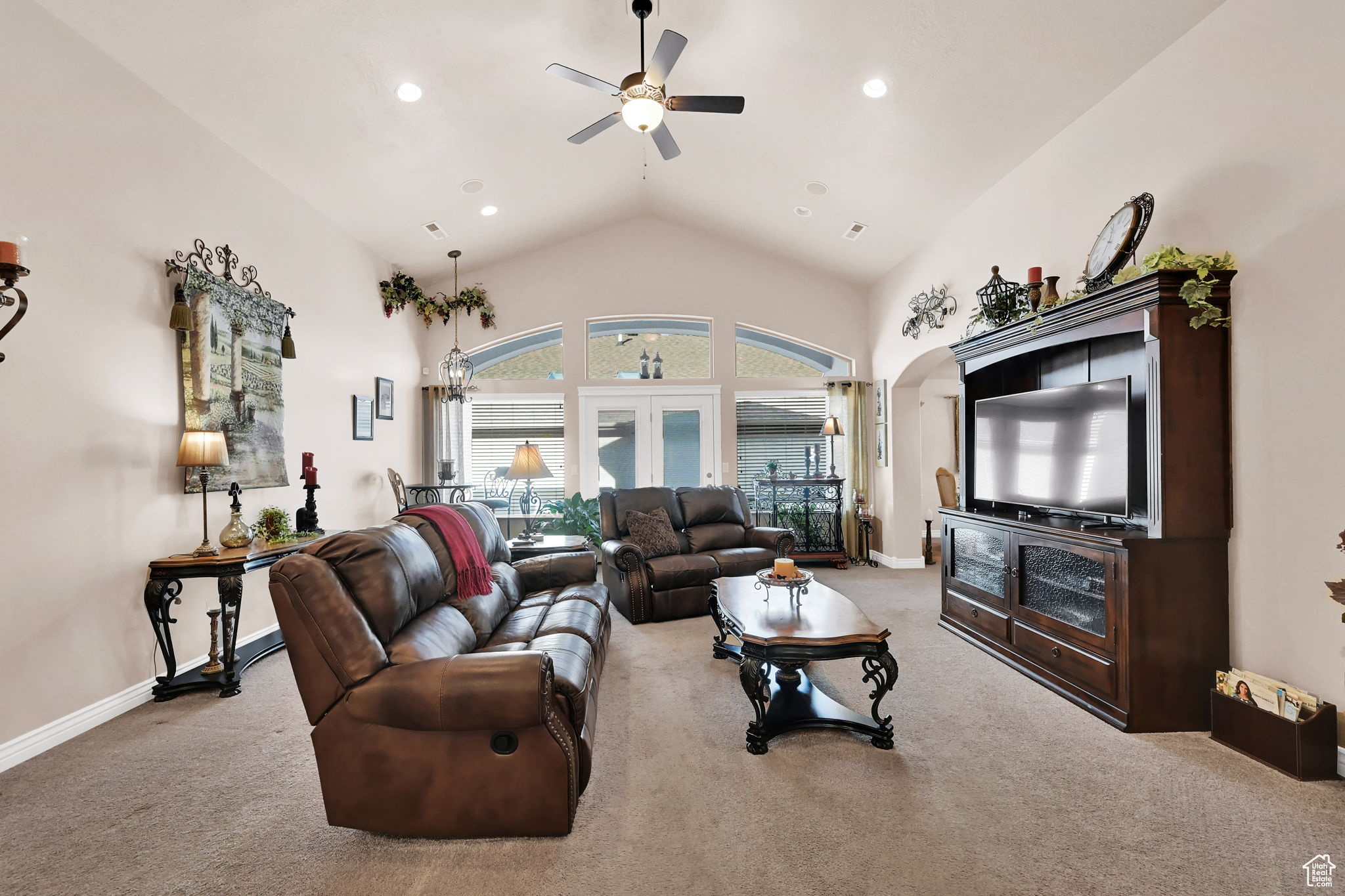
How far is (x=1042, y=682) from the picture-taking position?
3.46m

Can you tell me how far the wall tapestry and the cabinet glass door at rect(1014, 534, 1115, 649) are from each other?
15.6 ft

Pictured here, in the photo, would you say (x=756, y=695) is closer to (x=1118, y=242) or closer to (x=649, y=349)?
(x=1118, y=242)

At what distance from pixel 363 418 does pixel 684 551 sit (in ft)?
10.2

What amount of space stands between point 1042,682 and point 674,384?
15.7ft

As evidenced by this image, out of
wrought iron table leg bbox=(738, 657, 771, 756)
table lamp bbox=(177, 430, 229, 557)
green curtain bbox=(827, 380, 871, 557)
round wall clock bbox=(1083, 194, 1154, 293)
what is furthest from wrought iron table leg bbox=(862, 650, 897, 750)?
green curtain bbox=(827, 380, 871, 557)

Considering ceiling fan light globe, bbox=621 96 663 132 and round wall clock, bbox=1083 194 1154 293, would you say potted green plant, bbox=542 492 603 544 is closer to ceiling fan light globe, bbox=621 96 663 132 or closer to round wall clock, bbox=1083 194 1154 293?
ceiling fan light globe, bbox=621 96 663 132

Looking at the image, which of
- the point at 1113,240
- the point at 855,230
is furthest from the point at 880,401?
the point at 1113,240

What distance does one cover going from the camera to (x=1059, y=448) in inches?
146

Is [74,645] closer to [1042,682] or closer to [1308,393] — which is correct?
[1042,682]

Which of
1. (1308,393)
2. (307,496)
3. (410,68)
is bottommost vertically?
(307,496)

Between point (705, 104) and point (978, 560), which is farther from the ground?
point (705, 104)

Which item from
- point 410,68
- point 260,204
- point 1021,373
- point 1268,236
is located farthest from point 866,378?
point 260,204

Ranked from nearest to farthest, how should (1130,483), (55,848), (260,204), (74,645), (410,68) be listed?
(55,848) → (74,645) → (1130,483) → (410,68) → (260,204)

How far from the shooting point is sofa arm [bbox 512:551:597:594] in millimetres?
3908
